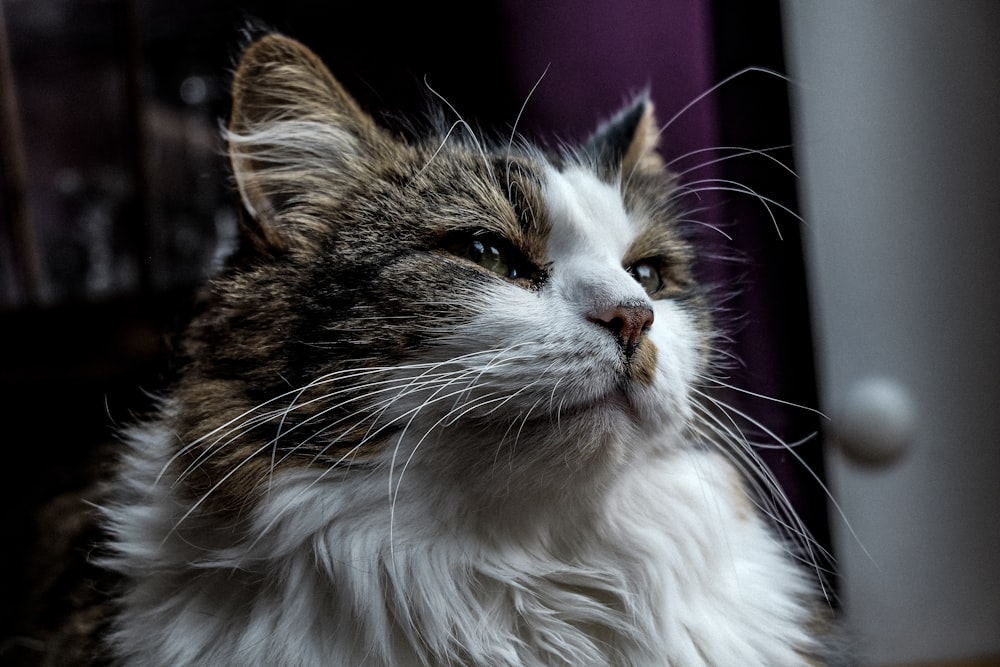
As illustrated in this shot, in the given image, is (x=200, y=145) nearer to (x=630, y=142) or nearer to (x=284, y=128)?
(x=284, y=128)

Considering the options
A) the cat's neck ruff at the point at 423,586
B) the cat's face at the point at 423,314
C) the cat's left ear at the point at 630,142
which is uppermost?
the cat's left ear at the point at 630,142

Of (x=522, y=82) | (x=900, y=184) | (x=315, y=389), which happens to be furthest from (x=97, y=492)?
(x=900, y=184)

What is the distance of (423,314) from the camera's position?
680mm

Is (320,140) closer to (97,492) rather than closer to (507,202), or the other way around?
(507,202)

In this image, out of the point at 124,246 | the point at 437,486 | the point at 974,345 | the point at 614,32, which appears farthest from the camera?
the point at 124,246

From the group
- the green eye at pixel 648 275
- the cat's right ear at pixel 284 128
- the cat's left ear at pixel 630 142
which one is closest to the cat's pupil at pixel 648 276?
the green eye at pixel 648 275

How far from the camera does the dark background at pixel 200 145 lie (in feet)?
2.92

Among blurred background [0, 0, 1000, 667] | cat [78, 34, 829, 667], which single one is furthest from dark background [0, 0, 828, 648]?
cat [78, 34, 829, 667]

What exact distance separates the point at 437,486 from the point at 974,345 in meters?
0.57

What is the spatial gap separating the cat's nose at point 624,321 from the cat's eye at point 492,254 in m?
0.11

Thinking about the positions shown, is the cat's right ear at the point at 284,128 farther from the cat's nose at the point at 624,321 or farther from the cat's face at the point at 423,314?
the cat's nose at the point at 624,321

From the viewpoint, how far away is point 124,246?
1.56 m

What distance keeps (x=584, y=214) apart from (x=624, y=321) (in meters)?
0.16

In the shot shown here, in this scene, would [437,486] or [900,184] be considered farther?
[900,184]
